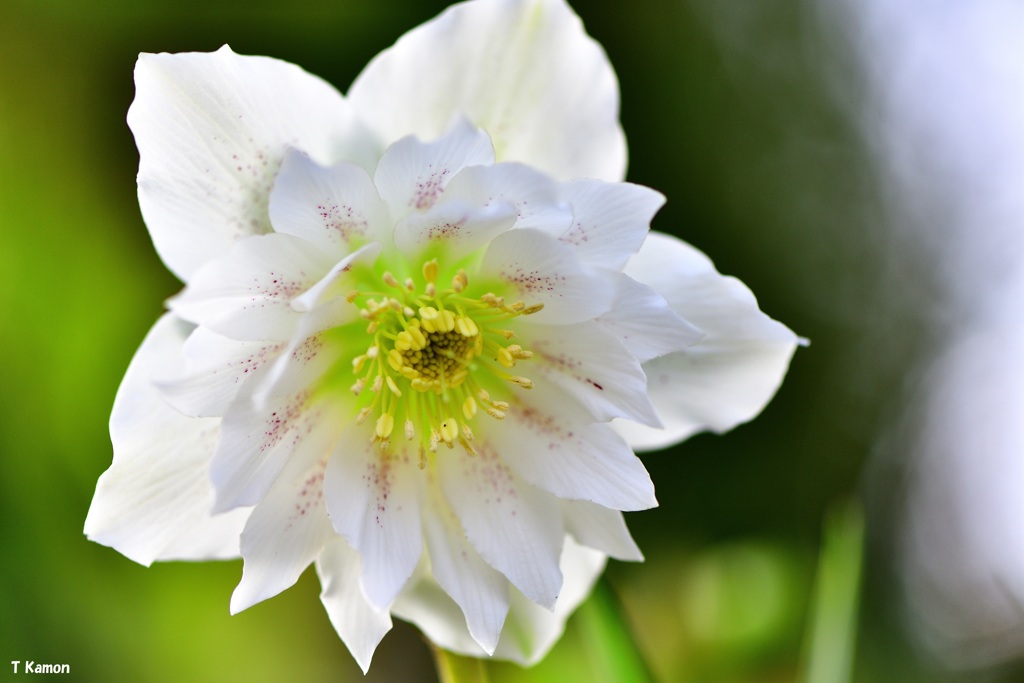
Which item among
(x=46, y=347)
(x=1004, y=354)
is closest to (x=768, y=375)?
(x=46, y=347)

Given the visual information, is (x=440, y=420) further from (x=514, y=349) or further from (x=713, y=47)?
(x=713, y=47)

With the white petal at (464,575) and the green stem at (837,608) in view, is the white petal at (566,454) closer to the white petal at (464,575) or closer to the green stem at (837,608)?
the white petal at (464,575)

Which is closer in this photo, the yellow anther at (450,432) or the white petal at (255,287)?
the white petal at (255,287)

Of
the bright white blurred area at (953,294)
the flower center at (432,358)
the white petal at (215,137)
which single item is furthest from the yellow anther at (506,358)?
the bright white blurred area at (953,294)

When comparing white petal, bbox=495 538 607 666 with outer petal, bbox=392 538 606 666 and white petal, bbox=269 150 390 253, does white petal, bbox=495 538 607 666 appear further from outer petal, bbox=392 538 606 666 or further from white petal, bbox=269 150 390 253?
white petal, bbox=269 150 390 253

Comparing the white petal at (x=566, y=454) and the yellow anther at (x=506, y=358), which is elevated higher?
the yellow anther at (x=506, y=358)

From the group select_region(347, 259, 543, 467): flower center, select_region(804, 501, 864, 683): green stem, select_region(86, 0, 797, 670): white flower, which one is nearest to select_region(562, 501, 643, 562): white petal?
select_region(86, 0, 797, 670): white flower
